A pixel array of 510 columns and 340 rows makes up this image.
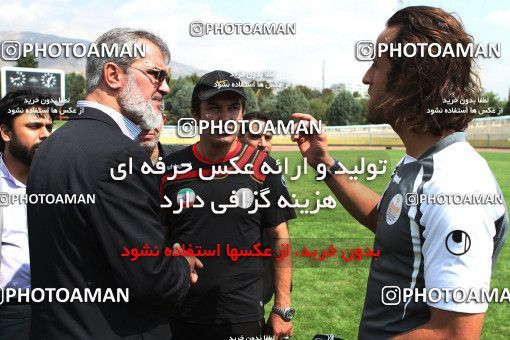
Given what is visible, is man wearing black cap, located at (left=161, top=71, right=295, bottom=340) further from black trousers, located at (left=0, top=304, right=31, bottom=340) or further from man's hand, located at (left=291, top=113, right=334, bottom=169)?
black trousers, located at (left=0, top=304, right=31, bottom=340)

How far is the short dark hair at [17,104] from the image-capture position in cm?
326

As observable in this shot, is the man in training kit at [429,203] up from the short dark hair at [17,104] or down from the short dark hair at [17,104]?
down

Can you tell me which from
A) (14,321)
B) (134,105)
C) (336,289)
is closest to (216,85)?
(134,105)

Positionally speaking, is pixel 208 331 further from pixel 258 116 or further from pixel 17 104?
pixel 258 116

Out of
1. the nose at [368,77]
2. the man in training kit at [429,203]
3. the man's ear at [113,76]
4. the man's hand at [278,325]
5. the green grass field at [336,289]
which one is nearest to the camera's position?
the man in training kit at [429,203]

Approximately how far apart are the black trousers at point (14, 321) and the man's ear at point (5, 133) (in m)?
1.02

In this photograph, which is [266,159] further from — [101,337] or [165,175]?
[101,337]

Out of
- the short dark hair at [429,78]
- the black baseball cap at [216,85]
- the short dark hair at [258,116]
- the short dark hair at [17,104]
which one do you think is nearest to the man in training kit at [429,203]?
the short dark hair at [429,78]

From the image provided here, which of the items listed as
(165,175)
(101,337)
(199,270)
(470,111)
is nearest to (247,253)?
(199,270)

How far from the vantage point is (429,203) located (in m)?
1.51

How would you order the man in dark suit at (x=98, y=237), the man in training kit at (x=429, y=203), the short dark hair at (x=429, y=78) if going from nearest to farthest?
the man in training kit at (x=429, y=203) → the short dark hair at (x=429, y=78) → the man in dark suit at (x=98, y=237)

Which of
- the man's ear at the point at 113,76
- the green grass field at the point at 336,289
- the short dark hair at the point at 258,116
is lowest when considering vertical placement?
the green grass field at the point at 336,289

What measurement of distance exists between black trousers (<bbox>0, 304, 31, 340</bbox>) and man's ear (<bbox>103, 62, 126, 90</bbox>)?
4.95ft

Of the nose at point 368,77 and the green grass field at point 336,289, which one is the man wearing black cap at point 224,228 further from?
the nose at point 368,77
